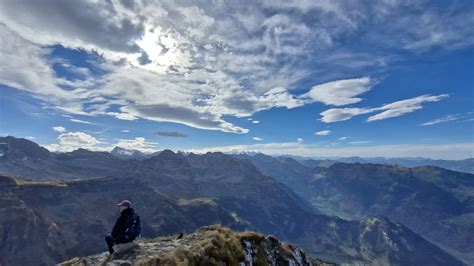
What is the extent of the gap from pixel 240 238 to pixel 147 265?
37.0 ft

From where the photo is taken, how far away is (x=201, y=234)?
93.6 ft

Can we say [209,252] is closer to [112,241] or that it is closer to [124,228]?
[124,228]

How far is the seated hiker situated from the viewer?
21.5 m

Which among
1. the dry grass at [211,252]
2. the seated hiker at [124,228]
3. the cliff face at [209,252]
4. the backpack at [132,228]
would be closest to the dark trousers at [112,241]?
the seated hiker at [124,228]

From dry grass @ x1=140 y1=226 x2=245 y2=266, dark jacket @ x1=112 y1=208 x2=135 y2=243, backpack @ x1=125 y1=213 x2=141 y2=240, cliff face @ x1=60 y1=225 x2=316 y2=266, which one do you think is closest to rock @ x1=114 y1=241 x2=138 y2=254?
cliff face @ x1=60 y1=225 x2=316 y2=266

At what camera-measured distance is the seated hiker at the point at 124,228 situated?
21.5m

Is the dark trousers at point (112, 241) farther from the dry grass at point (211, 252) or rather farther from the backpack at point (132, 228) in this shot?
the dry grass at point (211, 252)

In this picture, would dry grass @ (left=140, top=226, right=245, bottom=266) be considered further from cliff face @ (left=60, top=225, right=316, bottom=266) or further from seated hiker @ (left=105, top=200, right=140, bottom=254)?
seated hiker @ (left=105, top=200, right=140, bottom=254)

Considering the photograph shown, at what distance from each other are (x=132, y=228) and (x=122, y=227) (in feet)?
2.19

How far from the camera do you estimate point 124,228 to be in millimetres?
21812

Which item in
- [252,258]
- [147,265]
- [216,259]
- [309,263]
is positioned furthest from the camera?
[309,263]

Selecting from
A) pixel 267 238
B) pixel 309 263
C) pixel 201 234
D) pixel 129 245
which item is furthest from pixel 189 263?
pixel 309 263

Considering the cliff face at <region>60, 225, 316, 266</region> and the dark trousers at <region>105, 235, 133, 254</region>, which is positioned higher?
the dark trousers at <region>105, 235, 133, 254</region>

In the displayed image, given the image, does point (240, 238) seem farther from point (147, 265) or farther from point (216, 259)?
point (147, 265)
